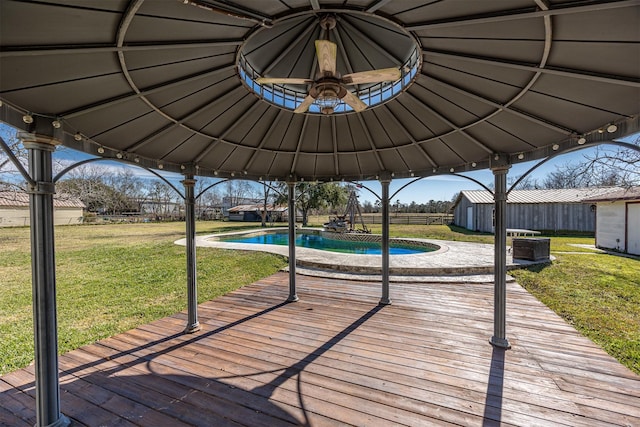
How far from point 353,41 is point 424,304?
5.57m

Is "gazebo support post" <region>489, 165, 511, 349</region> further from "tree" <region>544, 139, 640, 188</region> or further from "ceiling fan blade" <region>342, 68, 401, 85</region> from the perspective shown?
"tree" <region>544, 139, 640, 188</region>

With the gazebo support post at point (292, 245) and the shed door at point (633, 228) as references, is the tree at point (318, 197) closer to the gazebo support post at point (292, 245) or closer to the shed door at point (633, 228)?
the shed door at point (633, 228)

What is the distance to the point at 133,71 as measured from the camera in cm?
254

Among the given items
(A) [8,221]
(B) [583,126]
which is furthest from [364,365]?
(A) [8,221]

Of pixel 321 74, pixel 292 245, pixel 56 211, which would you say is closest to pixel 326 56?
pixel 321 74

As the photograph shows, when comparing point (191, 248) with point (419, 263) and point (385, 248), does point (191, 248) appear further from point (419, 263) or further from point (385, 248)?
point (419, 263)

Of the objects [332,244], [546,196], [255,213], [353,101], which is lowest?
[332,244]

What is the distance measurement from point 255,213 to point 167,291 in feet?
128

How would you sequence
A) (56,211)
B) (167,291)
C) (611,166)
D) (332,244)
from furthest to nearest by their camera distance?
(56,211) → (332,244) → (611,166) → (167,291)

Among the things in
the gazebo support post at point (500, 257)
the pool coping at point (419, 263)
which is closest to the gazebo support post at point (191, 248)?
the pool coping at point (419, 263)

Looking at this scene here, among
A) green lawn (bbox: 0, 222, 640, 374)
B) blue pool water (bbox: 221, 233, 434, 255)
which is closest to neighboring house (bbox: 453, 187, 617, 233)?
green lawn (bbox: 0, 222, 640, 374)

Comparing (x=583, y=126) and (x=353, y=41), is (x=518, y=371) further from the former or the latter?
(x=353, y=41)

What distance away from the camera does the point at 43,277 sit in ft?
8.77

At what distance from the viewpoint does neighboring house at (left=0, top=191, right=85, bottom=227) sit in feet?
90.7
